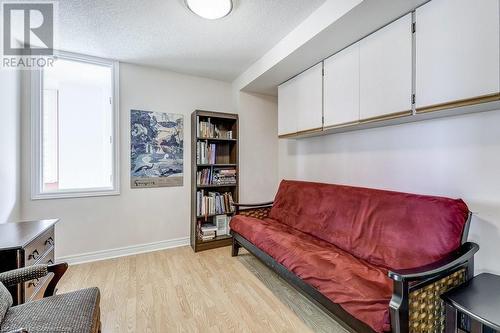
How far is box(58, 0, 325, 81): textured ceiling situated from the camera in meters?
1.82

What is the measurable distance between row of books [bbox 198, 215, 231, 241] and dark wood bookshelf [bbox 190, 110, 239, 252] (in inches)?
1.7

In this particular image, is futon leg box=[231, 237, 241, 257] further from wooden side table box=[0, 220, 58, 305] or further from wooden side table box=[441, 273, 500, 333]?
wooden side table box=[441, 273, 500, 333]

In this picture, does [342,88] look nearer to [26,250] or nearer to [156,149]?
[156,149]

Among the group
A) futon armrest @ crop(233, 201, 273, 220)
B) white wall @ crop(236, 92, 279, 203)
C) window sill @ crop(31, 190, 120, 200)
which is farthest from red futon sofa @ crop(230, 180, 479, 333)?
window sill @ crop(31, 190, 120, 200)

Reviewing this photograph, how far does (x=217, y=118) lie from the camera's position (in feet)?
10.7

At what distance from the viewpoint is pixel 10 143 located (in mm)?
2113

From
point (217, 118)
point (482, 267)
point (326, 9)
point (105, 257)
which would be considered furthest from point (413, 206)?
point (105, 257)

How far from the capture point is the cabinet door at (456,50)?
119 cm

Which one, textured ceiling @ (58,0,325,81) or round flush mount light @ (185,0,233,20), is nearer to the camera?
round flush mount light @ (185,0,233,20)

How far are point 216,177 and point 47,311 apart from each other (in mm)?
2241

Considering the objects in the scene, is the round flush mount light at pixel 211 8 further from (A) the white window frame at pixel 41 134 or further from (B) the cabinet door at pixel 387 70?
(A) the white window frame at pixel 41 134

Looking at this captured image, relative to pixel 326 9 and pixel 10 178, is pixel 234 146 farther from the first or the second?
pixel 10 178

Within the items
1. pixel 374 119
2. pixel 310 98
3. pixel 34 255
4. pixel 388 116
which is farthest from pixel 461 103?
pixel 34 255

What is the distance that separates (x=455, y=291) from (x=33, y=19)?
374 cm
